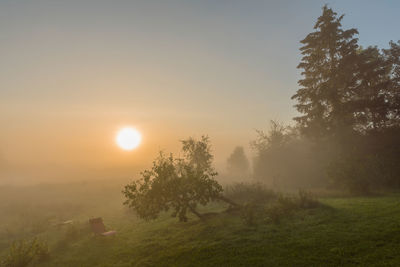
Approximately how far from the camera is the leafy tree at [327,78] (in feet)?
81.8

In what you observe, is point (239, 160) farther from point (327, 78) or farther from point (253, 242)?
point (253, 242)

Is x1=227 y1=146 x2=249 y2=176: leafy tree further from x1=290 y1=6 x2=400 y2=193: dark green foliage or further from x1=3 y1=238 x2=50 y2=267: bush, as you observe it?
x1=3 y1=238 x2=50 y2=267: bush

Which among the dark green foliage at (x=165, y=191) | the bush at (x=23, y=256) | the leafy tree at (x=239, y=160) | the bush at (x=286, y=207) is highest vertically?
the leafy tree at (x=239, y=160)

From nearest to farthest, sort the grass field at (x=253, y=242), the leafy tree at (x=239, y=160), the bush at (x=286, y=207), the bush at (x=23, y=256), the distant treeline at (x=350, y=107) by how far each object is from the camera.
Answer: the grass field at (x=253, y=242)
the bush at (x=23, y=256)
the bush at (x=286, y=207)
the distant treeline at (x=350, y=107)
the leafy tree at (x=239, y=160)

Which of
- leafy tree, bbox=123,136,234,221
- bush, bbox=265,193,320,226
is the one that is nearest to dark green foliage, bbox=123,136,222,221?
leafy tree, bbox=123,136,234,221

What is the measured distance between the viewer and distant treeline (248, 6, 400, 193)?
2122 cm

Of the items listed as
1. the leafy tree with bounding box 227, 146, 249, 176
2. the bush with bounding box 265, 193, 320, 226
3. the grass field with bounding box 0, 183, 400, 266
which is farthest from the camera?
the leafy tree with bounding box 227, 146, 249, 176

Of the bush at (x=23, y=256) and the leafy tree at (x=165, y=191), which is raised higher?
the leafy tree at (x=165, y=191)

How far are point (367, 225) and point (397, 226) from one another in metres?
1.06

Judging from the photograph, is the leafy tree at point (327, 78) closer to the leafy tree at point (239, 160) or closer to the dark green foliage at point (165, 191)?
the dark green foliage at point (165, 191)

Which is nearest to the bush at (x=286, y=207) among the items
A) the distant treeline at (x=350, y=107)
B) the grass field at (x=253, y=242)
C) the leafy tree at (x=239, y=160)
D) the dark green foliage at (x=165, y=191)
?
the grass field at (x=253, y=242)

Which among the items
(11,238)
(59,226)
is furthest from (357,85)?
(11,238)

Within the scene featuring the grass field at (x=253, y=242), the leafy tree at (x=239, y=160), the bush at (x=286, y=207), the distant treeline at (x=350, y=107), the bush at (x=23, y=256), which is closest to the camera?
the grass field at (x=253, y=242)

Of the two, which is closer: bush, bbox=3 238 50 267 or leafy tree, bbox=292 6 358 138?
bush, bbox=3 238 50 267
